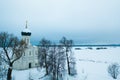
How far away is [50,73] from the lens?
3108 centimetres

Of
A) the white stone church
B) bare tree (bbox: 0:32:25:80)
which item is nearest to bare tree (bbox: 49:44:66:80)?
bare tree (bbox: 0:32:25:80)

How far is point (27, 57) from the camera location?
123 ft

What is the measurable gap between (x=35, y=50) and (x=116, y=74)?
64.4 feet

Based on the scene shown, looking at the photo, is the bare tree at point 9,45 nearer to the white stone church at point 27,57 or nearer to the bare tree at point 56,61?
the bare tree at point 56,61

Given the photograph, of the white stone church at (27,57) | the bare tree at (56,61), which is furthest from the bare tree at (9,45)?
the white stone church at (27,57)

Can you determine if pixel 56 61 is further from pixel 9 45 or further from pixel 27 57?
pixel 27 57

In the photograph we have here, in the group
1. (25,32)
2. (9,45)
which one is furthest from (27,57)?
(9,45)

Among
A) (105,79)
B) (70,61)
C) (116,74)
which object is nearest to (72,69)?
(70,61)

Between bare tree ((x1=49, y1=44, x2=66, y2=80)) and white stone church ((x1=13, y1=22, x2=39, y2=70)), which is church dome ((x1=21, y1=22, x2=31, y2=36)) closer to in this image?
white stone church ((x1=13, y1=22, x2=39, y2=70))

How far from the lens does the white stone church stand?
36.0 m

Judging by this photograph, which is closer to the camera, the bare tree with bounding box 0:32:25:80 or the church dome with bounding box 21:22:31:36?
the bare tree with bounding box 0:32:25:80

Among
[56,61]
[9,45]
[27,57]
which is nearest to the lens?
[9,45]

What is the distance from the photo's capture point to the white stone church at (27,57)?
3597 cm

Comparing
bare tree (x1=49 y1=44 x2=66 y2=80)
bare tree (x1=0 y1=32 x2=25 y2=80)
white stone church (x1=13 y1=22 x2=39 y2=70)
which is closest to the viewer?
bare tree (x1=0 y1=32 x2=25 y2=80)
